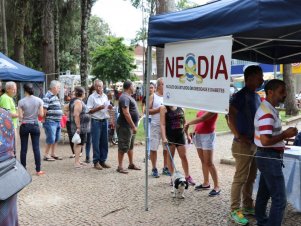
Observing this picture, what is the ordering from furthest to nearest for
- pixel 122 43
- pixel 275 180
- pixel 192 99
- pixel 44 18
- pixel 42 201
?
pixel 122 43 → pixel 44 18 → pixel 42 201 → pixel 192 99 → pixel 275 180

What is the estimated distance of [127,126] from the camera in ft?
24.2

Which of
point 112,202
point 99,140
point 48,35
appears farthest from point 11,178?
point 48,35

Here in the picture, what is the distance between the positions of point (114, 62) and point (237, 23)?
Result: 90.5 ft

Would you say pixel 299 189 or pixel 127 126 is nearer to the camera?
Result: pixel 299 189

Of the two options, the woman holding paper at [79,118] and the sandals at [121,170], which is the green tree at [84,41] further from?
the sandals at [121,170]

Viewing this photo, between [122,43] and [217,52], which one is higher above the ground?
[122,43]

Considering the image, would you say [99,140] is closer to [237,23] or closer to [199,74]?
[199,74]

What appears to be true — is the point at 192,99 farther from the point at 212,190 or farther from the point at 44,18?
the point at 44,18

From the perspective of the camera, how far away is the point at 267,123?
385 centimetres

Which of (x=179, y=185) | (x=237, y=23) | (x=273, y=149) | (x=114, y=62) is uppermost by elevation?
(x=114, y=62)

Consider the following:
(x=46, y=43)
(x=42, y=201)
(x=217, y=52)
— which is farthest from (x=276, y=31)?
(x=46, y=43)

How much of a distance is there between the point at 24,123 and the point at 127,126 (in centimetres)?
190

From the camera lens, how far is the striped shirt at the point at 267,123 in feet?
12.6

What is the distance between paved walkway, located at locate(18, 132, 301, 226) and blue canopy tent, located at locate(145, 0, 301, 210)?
0.40m
